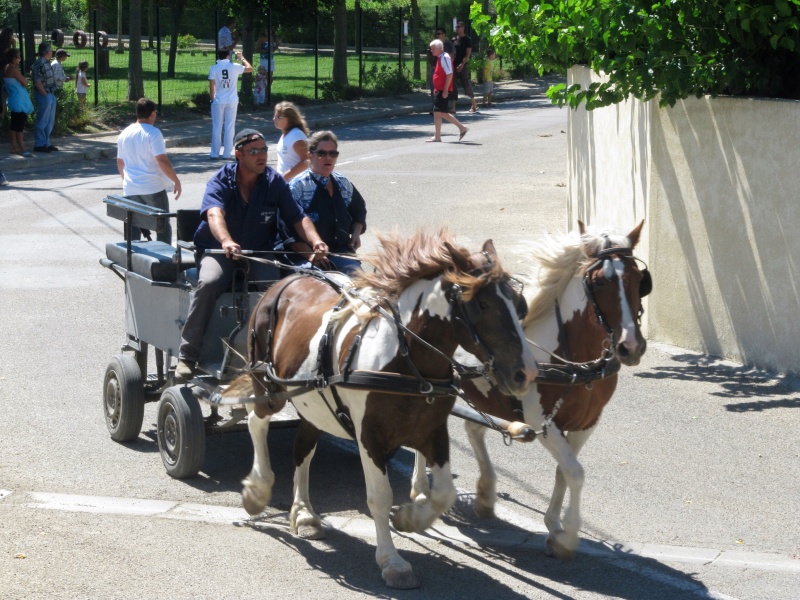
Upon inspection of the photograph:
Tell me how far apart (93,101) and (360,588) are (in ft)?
83.5

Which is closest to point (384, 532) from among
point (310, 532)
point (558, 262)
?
point (310, 532)

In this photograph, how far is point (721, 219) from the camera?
10.7 m

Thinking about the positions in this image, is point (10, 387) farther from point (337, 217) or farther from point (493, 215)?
point (493, 215)

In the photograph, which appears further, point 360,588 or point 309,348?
point 309,348

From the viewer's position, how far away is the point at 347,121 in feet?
99.0

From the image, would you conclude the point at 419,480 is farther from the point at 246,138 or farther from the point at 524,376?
the point at 246,138

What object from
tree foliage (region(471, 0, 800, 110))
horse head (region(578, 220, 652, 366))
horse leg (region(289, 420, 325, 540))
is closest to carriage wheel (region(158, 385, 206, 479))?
horse leg (region(289, 420, 325, 540))

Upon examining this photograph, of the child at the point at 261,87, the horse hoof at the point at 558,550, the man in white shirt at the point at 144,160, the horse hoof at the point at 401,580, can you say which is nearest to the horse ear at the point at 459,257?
the horse hoof at the point at 401,580

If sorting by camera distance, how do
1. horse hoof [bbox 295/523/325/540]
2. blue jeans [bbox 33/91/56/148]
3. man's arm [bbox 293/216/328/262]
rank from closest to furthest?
horse hoof [bbox 295/523/325/540] → man's arm [bbox 293/216/328/262] → blue jeans [bbox 33/91/56/148]

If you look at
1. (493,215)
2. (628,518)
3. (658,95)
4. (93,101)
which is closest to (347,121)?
(93,101)

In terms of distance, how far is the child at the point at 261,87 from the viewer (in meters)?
31.7

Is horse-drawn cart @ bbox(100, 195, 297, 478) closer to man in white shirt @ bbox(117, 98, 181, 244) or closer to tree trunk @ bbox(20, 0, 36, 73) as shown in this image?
man in white shirt @ bbox(117, 98, 181, 244)

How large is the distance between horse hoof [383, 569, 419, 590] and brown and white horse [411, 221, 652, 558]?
2.93ft

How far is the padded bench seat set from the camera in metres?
8.05
